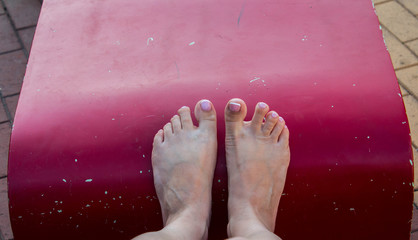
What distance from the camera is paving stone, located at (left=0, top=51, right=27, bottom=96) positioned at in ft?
7.64

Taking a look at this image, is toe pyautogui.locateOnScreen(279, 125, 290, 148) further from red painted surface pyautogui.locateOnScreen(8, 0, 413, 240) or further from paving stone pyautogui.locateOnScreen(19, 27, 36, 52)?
paving stone pyautogui.locateOnScreen(19, 27, 36, 52)

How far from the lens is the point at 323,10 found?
1639mm

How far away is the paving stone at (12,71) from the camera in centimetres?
233

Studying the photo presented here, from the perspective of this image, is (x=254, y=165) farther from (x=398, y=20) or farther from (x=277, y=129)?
(x=398, y=20)

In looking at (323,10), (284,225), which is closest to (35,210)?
(284,225)

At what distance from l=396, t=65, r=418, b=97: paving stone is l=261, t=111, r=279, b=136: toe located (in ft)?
3.48

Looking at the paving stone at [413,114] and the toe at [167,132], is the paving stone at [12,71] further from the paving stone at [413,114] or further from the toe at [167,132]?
the paving stone at [413,114]

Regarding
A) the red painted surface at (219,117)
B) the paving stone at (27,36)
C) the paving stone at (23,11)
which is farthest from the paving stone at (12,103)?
the red painted surface at (219,117)

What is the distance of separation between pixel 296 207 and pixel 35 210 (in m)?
0.66

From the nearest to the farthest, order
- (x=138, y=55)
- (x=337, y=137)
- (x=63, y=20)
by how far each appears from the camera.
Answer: (x=337, y=137)
(x=138, y=55)
(x=63, y=20)

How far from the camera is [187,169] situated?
1.45 metres

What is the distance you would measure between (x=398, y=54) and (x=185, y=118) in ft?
4.45

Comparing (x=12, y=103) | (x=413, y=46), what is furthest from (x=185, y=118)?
(x=413, y=46)

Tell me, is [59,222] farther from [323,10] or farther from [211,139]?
[323,10]
